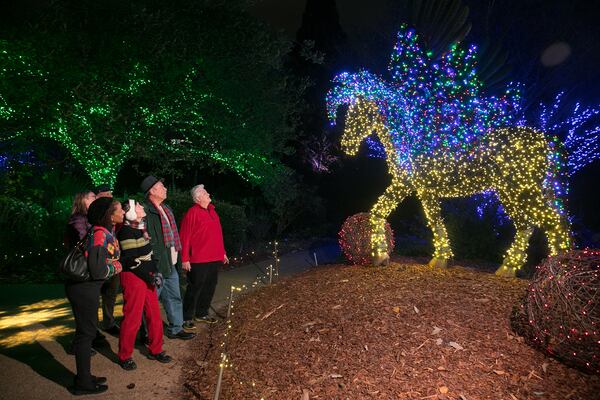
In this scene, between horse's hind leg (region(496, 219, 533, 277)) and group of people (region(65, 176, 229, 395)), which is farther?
horse's hind leg (region(496, 219, 533, 277))

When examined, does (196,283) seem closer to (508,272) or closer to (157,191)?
(157,191)

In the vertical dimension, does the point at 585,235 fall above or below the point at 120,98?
below

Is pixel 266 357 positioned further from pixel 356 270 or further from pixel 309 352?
pixel 356 270

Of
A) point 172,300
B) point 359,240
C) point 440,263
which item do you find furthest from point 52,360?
point 440,263

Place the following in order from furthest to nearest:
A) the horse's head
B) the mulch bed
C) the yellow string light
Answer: the horse's head, the yellow string light, the mulch bed

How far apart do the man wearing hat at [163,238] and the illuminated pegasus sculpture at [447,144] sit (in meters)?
3.28

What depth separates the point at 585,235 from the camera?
37.1 ft

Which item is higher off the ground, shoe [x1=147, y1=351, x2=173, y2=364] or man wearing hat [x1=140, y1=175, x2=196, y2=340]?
man wearing hat [x1=140, y1=175, x2=196, y2=340]

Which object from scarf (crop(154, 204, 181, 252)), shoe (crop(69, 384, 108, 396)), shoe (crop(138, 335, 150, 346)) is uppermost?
scarf (crop(154, 204, 181, 252))

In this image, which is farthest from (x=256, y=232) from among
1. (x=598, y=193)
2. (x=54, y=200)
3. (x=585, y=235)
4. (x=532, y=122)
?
(x=598, y=193)

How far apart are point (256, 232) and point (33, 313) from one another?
708 cm

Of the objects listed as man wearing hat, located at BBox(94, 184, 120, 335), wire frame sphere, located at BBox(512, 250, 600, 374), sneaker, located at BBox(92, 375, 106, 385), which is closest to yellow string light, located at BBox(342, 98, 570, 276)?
wire frame sphere, located at BBox(512, 250, 600, 374)

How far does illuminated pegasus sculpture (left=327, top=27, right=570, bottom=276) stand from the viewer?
6.15 m

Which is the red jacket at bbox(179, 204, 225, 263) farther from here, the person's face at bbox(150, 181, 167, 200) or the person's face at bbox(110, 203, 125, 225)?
the person's face at bbox(110, 203, 125, 225)
